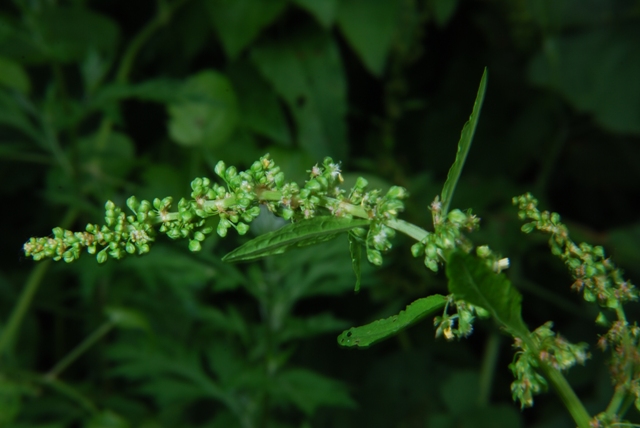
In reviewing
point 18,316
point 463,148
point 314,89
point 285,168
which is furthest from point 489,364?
point 463,148

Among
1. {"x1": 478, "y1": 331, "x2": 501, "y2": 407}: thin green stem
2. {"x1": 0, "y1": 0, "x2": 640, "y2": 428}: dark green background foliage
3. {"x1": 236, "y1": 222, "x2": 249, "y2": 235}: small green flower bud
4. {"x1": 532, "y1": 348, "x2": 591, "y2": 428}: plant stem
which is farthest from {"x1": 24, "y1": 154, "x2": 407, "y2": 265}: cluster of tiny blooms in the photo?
{"x1": 478, "y1": 331, "x2": 501, "y2": 407}: thin green stem

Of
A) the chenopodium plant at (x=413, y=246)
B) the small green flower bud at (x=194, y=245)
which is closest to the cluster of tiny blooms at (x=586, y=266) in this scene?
the chenopodium plant at (x=413, y=246)

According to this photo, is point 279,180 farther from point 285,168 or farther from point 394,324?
point 285,168

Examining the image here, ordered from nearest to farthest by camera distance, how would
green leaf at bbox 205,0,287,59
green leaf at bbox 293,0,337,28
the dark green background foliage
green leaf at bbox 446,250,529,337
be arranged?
green leaf at bbox 446,250,529,337, the dark green background foliage, green leaf at bbox 293,0,337,28, green leaf at bbox 205,0,287,59

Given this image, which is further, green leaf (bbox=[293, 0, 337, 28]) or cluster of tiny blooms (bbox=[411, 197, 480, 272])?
green leaf (bbox=[293, 0, 337, 28])

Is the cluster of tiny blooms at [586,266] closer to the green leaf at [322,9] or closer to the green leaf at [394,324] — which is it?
the green leaf at [394,324]

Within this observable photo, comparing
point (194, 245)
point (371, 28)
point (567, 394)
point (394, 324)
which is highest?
point (371, 28)

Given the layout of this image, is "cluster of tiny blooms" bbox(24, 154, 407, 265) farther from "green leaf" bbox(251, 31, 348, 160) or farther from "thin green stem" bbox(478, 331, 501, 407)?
"thin green stem" bbox(478, 331, 501, 407)

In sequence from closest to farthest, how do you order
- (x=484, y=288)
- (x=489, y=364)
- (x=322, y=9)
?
1. (x=484, y=288)
2. (x=322, y=9)
3. (x=489, y=364)
